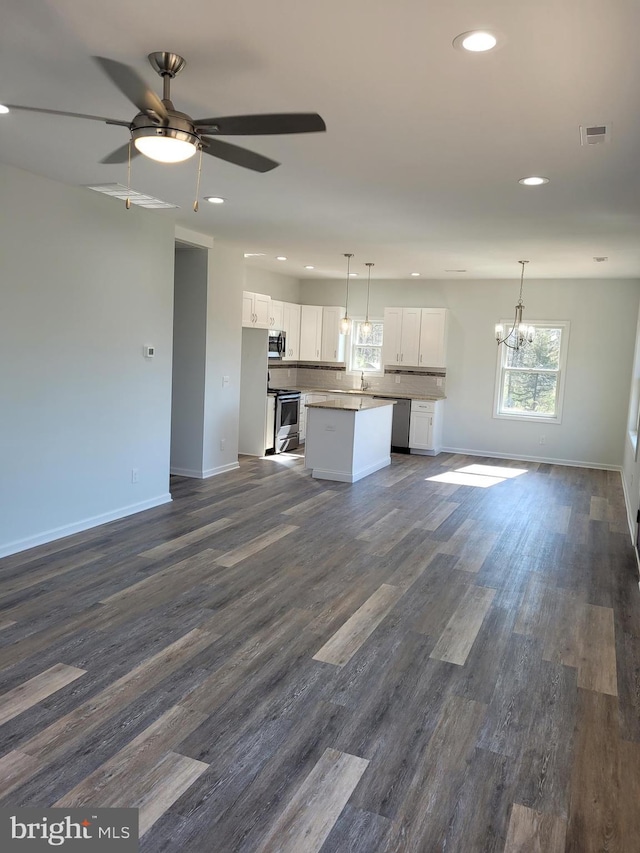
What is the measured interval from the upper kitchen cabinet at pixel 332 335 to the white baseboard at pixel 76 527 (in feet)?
16.1

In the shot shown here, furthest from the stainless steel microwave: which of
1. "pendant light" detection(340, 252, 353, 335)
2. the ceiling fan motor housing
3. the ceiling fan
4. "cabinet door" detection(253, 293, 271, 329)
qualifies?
the ceiling fan motor housing

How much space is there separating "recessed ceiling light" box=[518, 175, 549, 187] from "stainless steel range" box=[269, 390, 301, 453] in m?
5.25

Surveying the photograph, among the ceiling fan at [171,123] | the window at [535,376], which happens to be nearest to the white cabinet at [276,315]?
the window at [535,376]

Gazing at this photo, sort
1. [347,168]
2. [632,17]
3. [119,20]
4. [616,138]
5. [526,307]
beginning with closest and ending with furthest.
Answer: [632,17] < [119,20] < [616,138] < [347,168] < [526,307]

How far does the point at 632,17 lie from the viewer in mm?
2053

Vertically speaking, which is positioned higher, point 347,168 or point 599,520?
point 347,168

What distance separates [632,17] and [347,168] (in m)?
1.96

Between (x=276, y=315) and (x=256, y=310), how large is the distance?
88cm

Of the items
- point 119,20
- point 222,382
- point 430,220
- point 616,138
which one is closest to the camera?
point 119,20

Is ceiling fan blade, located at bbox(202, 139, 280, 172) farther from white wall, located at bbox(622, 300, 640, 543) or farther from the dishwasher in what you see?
the dishwasher

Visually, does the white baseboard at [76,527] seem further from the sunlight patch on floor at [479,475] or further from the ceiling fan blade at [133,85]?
the sunlight patch on floor at [479,475]

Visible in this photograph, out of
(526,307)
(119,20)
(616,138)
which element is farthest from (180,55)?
(526,307)

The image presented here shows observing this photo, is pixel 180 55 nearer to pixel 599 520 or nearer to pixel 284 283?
pixel 599 520

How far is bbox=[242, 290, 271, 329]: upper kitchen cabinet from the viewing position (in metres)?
8.41
